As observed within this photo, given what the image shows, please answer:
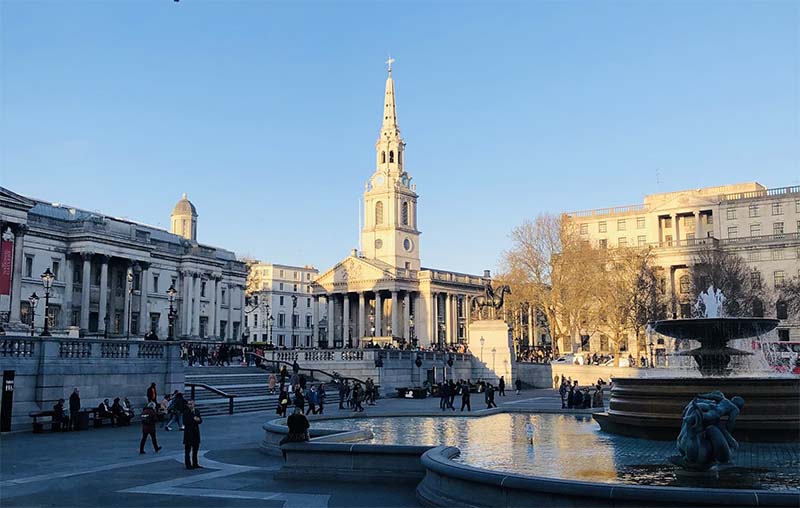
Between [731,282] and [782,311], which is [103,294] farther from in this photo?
[782,311]

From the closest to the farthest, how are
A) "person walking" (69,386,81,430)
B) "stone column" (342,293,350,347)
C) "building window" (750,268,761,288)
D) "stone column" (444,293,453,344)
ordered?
1. "person walking" (69,386,81,430)
2. "building window" (750,268,761,288)
3. "stone column" (444,293,453,344)
4. "stone column" (342,293,350,347)

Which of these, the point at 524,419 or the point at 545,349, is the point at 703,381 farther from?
the point at 545,349

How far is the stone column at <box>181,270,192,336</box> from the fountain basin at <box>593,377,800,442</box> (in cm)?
7256

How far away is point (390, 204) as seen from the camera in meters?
122

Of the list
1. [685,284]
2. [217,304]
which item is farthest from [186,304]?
[685,284]

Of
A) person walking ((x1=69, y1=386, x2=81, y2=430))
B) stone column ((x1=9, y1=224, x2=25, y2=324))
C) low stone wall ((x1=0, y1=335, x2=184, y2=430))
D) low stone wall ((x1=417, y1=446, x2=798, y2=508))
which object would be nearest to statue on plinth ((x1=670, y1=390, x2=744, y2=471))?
low stone wall ((x1=417, y1=446, x2=798, y2=508))

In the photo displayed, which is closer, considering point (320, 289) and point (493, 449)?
point (493, 449)

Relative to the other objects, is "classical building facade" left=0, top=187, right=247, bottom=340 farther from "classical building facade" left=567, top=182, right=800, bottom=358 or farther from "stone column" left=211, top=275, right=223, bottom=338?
"classical building facade" left=567, top=182, right=800, bottom=358

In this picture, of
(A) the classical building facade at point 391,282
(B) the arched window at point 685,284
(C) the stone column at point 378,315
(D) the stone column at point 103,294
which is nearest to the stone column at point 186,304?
(D) the stone column at point 103,294

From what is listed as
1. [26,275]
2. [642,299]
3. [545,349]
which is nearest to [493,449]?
[642,299]

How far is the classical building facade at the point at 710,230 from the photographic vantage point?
80500 mm

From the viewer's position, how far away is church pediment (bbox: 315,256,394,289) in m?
116

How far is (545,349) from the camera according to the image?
8844cm

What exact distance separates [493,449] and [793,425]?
6383 mm
